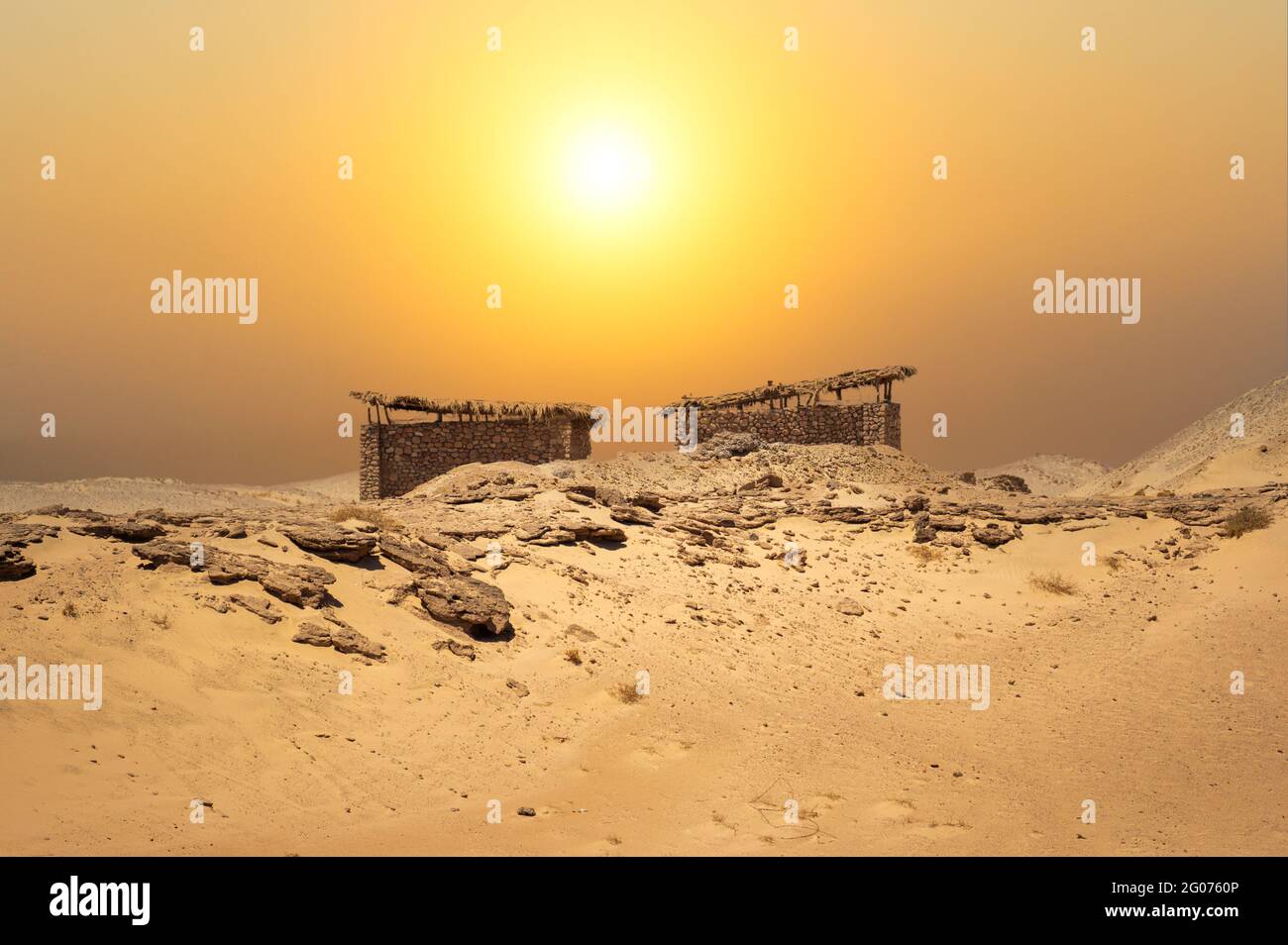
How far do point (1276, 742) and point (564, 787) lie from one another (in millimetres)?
7918

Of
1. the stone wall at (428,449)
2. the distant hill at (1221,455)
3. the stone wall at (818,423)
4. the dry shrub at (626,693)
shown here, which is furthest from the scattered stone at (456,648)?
the distant hill at (1221,455)

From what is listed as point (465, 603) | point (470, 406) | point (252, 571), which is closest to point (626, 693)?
point (465, 603)

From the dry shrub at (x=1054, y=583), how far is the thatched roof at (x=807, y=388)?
49.7 ft

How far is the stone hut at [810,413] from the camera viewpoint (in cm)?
3198

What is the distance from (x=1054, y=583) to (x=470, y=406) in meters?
18.5

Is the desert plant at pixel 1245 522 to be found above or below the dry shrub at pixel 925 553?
above

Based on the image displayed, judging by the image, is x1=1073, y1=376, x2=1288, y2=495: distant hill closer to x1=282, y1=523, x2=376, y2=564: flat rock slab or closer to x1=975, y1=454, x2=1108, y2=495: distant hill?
x1=975, y1=454, x2=1108, y2=495: distant hill

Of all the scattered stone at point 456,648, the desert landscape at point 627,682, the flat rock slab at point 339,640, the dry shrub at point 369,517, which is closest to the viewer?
the desert landscape at point 627,682

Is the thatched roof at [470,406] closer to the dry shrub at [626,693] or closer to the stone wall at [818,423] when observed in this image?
the stone wall at [818,423]

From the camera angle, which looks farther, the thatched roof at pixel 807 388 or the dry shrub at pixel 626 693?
the thatched roof at pixel 807 388

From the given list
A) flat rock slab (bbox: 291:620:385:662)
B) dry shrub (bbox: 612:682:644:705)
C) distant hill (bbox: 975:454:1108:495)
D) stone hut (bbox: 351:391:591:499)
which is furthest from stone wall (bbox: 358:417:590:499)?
distant hill (bbox: 975:454:1108:495)

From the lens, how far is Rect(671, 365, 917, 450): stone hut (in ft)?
105

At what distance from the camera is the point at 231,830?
6641 mm

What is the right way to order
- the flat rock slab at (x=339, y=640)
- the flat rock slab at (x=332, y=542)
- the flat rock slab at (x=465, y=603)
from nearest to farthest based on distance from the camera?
the flat rock slab at (x=339, y=640) < the flat rock slab at (x=465, y=603) < the flat rock slab at (x=332, y=542)
